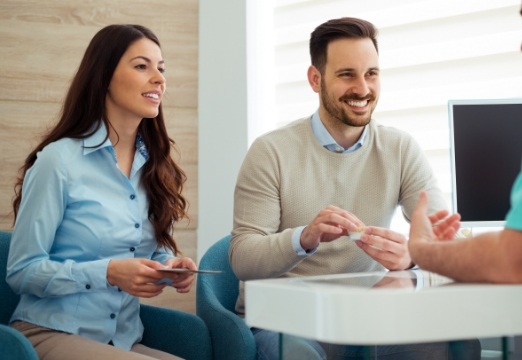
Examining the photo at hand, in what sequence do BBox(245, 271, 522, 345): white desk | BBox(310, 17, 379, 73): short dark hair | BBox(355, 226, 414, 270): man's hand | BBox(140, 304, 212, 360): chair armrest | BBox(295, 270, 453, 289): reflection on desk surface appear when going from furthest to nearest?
BBox(310, 17, 379, 73): short dark hair
BBox(140, 304, 212, 360): chair armrest
BBox(355, 226, 414, 270): man's hand
BBox(295, 270, 453, 289): reflection on desk surface
BBox(245, 271, 522, 345): white desk

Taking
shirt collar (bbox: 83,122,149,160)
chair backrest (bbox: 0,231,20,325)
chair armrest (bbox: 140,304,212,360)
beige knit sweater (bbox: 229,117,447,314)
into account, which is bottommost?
chair armrest (bbox: 140,304,212,360)

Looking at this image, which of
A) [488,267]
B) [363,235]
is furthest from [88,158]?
[488,267]

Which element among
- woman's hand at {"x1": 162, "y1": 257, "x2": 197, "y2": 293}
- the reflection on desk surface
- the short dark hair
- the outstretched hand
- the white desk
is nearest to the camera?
the white desk

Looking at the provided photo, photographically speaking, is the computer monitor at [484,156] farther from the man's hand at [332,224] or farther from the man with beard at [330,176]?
the man's hand at [332,224]

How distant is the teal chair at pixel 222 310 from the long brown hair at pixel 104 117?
171 mm

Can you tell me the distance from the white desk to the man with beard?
104cm

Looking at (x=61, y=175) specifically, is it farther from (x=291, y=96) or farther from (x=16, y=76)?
(x=291, y=96)

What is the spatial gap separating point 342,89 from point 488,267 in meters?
1.50

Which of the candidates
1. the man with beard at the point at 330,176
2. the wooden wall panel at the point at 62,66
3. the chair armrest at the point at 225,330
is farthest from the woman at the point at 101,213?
the wooden wall panel at the point at 62,66

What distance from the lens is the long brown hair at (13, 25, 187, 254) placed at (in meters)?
2.46

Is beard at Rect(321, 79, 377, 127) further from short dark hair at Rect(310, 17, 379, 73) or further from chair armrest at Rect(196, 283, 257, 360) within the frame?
chair armrest at Rect(196, 283, 257, 360)

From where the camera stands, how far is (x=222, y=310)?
2.44 m

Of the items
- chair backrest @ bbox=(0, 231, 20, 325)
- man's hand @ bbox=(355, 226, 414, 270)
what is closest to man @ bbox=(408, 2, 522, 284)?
man's hand @ bbox=(355, 226, 414, 270)

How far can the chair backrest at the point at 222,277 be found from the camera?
8.73 feet
